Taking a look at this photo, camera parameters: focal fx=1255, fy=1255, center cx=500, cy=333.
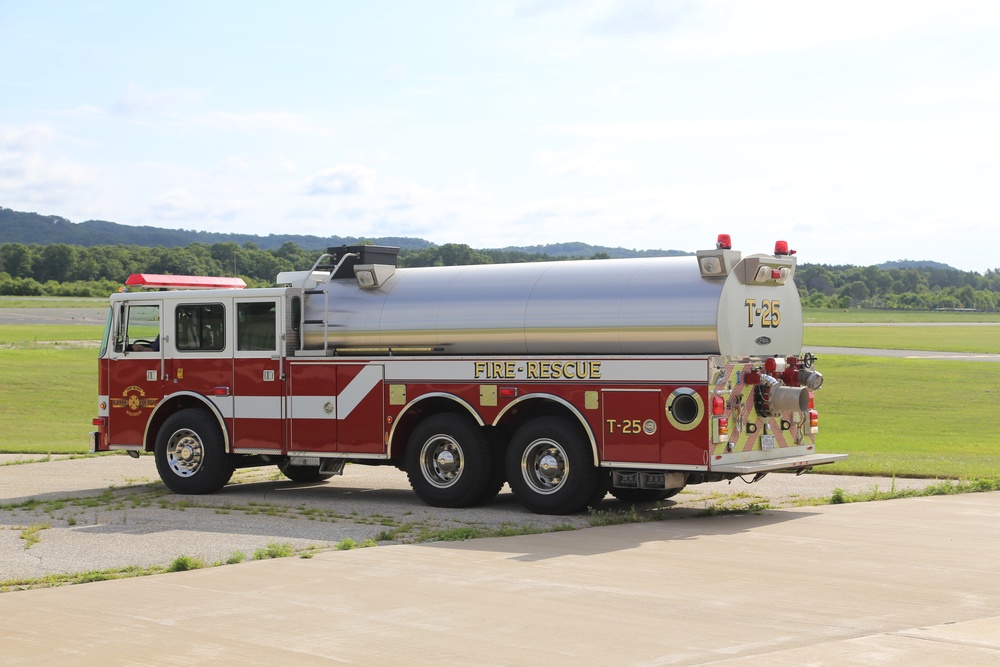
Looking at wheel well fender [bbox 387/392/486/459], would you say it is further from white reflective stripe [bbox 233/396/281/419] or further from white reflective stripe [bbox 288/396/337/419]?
white reflective stripe [bbox 233/396/281/419]

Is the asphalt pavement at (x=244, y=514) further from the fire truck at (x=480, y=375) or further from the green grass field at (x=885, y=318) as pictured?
the green grass field at (x=885, y=318)

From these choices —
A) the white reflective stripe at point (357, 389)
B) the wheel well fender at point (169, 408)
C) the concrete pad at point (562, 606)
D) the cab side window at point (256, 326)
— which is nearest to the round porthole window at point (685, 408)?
the concrete pad at point (562, 606)

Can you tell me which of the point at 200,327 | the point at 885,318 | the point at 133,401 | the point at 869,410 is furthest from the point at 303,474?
the point at 885,318

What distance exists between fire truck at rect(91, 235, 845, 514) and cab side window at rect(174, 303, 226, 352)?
0.03 m

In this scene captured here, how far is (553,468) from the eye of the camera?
1438cm

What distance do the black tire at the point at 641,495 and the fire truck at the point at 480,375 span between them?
0.04 metres

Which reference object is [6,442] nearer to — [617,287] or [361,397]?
[361,397]

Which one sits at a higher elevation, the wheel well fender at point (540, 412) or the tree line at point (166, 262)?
the tree line at point (166, 262)

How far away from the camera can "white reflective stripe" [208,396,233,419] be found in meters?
16.8

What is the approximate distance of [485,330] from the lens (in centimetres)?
1495

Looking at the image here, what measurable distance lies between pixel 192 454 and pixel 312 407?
2138 mm

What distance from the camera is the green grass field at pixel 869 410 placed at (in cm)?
2146

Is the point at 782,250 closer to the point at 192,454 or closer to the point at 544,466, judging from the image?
the point at 544,466

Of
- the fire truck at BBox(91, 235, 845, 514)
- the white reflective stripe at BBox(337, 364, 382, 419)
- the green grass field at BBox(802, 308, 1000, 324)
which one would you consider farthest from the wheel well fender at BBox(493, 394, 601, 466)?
the green grass field at BBox(802, 308, 1000, 324)
